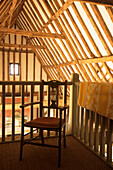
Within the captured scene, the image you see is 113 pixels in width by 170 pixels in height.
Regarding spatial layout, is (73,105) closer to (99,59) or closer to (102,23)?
(102,23)

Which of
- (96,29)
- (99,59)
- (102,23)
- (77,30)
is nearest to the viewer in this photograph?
(102,23)

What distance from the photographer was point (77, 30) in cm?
554

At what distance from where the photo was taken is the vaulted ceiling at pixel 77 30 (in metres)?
4.54

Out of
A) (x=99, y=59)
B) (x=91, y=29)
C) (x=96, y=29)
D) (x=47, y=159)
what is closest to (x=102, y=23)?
(x=96, y=29)

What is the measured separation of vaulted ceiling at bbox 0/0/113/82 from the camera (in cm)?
454

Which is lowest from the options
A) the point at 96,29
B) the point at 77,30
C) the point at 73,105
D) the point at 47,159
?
the point at 47,159

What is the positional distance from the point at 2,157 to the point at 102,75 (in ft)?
14.9

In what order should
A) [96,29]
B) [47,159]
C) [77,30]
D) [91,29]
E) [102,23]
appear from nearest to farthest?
[47,159], [102,23], [96,29], [91,29], [77,30]

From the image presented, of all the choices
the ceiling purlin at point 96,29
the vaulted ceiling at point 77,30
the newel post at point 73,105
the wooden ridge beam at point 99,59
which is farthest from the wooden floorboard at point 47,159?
the ceiling purlin at point 96,29

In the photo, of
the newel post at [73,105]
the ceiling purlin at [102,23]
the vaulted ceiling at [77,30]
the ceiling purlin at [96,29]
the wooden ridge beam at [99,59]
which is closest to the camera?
the newel post at [73,105]

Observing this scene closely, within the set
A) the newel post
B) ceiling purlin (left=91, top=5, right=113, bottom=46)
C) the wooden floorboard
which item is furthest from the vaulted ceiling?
the wooden floorboard

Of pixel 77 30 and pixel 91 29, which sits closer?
pixel 91 29

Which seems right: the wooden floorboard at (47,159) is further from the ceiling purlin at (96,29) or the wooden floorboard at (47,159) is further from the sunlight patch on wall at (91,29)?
the sunlight patch on wall at (91,29)

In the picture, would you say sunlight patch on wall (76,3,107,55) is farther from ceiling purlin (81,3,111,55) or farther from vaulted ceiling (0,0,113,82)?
Result: ceiling purlin (81,3,111,55)
